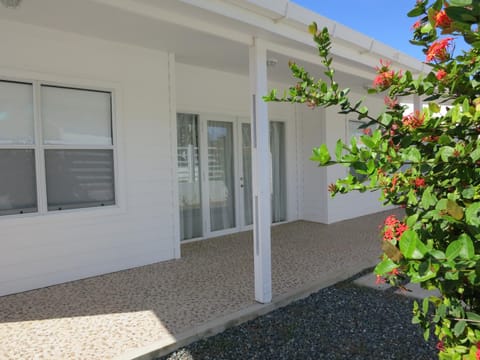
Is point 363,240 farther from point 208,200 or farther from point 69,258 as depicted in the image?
point 69,258

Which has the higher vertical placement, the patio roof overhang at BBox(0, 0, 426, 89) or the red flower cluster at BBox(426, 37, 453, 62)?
the patio roof overhang at BBox(0, 0, 426, 89)

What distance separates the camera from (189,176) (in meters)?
6.30

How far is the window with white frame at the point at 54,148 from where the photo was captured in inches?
156

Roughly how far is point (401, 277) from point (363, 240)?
5.30 m

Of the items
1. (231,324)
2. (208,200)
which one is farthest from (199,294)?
(208,200)

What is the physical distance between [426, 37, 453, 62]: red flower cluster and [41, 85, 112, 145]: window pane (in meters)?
4.13

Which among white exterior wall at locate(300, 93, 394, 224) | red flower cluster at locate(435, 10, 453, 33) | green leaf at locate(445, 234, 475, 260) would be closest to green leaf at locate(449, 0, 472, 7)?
red flower cluster at locate(435, 10, 453, 33)

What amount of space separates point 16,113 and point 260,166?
2758 millimetres

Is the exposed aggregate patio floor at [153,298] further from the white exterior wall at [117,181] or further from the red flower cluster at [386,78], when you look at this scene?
the red flower cluster at [386,78]

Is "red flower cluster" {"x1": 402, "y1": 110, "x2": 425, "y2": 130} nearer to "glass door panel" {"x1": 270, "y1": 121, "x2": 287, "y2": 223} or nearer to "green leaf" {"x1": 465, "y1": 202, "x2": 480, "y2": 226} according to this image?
"green leaf" {"x1": 465, "y1": 202, "x2": 480, "y2": 226}

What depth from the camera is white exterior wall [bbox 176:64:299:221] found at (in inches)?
235

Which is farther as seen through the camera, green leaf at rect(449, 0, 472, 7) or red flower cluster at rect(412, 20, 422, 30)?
red flower cluster at rect(412, 20, 422, 30)

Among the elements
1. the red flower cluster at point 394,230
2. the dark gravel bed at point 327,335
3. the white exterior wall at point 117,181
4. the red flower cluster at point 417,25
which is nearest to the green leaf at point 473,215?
the red flower cluster at point 394,230

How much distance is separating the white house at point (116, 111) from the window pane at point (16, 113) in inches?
0.4
